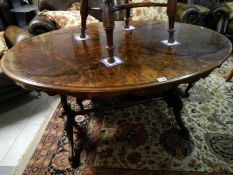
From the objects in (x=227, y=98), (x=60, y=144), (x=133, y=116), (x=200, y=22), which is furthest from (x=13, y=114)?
(x=200, y=22)

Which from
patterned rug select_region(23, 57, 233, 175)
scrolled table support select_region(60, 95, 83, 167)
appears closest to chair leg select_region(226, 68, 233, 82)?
patterned rug select_region(23, 57, 233, 175)

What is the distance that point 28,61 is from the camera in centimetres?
112

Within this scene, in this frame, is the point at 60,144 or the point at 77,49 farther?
the point at 60,144

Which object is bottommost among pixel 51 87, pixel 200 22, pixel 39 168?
pixel 39 168

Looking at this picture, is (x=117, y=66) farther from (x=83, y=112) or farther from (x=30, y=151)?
(x=30, y=151)

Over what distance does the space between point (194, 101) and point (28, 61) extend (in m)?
1.46

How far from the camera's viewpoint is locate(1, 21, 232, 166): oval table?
899 mm

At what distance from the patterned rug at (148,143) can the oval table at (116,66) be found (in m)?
0.19

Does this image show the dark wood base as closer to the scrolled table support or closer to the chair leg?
the scrolled table support

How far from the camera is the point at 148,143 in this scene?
158cm

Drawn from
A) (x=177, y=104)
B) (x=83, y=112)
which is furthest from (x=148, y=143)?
(x=83, y=112)

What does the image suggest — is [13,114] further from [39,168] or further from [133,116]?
[133,116]

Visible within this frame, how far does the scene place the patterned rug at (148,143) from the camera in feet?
4.62

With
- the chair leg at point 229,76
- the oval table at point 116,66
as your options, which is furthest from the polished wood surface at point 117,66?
the chair leg at point 229,76
